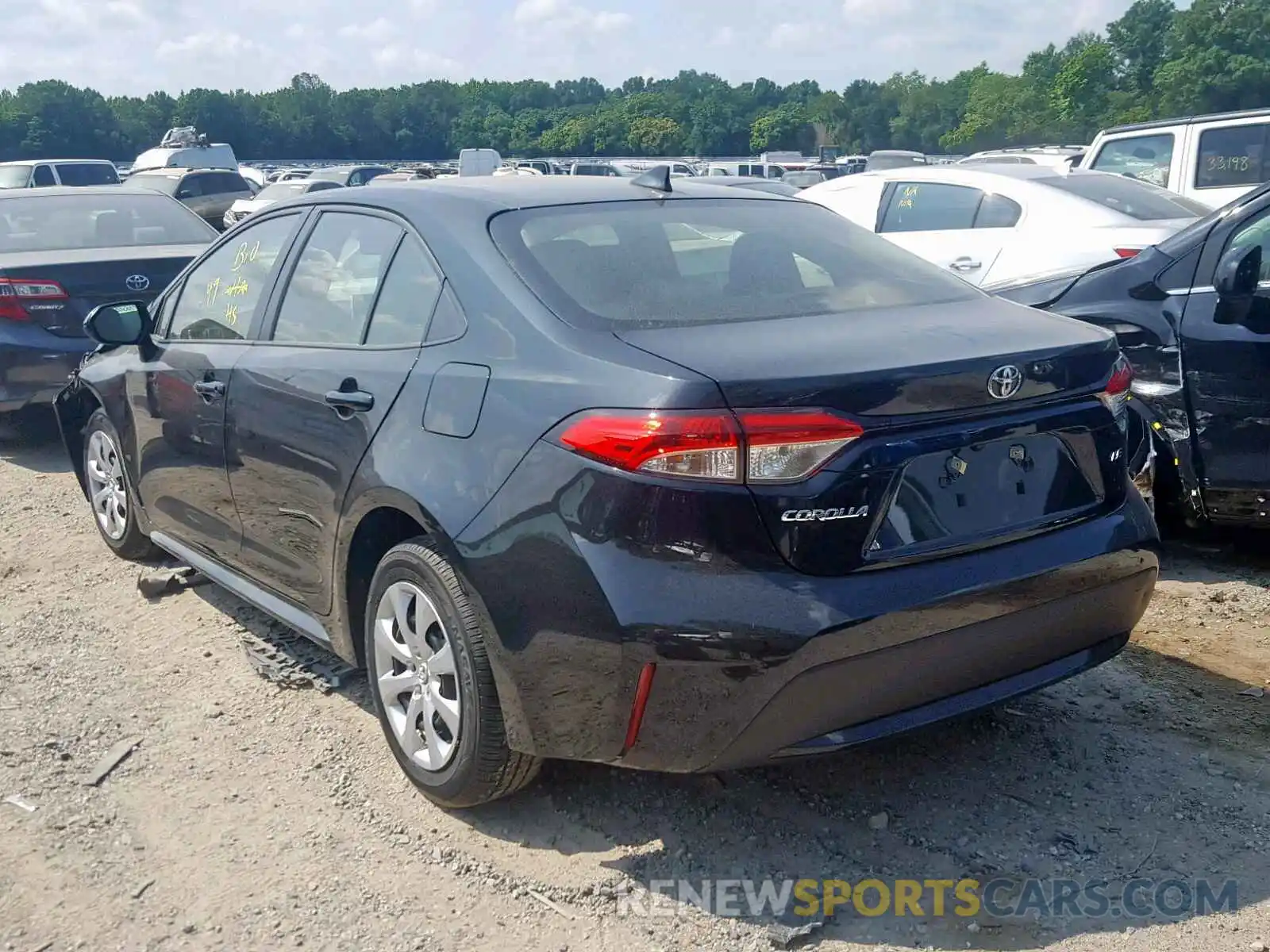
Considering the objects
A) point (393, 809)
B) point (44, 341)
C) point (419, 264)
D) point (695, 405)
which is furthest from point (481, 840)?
point (44, 341)

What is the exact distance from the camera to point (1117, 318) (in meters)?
4.99

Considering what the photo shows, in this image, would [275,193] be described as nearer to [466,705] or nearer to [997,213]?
[997,213]

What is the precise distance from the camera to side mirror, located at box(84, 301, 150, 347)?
4.58 m

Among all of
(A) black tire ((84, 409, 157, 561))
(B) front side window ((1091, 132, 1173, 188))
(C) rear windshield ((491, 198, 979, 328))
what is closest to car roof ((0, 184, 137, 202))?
(A) black tire ((84, 409, 157, 561))

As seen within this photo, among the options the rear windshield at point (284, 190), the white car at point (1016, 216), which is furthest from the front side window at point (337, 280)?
the rear windshield at point (284, 190)

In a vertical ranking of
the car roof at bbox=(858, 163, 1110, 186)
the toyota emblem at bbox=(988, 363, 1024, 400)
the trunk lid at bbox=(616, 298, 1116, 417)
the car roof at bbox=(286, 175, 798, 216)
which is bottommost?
the car roof at bbox=(858, 163, 1110, 186)

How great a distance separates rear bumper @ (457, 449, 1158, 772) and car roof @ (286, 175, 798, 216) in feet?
3.36

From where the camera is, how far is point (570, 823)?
124 inches

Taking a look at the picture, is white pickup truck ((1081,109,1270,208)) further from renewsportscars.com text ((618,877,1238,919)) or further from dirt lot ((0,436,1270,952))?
renewsportscars.com text ((618,877,1238,919))

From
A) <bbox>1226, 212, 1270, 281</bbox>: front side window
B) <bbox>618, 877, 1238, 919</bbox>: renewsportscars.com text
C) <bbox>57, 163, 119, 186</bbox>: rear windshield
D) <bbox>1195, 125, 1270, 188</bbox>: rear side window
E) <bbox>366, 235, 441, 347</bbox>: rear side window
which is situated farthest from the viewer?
<bbox>57, 163, 119, 186</bbox>: rear windshield

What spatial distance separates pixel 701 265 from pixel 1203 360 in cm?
240

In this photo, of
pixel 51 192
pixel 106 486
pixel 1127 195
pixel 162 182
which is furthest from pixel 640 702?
pixel 162 182

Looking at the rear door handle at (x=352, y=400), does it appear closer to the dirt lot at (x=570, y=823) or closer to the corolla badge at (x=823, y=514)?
the dirt lot at (x=570, y=823)

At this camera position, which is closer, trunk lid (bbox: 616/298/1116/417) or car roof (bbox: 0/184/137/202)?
trunk lid (bbox: 616/298/1116/417)
